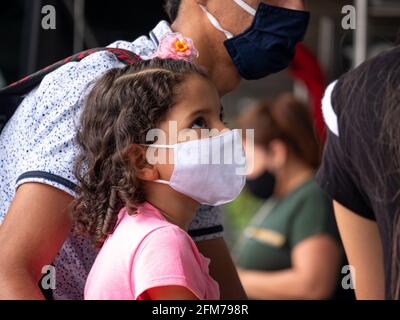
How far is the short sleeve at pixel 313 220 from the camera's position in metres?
4.66

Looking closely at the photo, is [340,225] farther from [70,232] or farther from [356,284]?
[70,232]

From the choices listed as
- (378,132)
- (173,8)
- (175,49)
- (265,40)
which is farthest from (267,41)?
(378,132)

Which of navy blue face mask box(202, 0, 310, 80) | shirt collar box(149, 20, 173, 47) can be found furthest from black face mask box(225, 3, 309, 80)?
shirt collar box(149, 20, 173, 47)

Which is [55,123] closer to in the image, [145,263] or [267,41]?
[145,263]

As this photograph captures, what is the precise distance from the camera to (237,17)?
98.9 inches

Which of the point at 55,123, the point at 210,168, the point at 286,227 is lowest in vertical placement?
the point at 286,227

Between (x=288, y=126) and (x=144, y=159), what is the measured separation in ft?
10.4

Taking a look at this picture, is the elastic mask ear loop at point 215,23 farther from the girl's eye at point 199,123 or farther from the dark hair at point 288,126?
the dark hair at point 288,126

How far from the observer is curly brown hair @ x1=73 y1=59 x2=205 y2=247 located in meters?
1.93

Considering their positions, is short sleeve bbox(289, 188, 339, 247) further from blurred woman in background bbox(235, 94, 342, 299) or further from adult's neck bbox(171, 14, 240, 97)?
adult's neck bbox(171, 14, 240, 97)

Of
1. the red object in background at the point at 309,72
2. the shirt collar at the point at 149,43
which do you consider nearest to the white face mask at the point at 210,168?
the shirt collar at the point at 149,43

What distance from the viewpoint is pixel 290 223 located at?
4.75 m

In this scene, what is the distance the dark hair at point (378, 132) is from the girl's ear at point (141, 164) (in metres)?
0.43

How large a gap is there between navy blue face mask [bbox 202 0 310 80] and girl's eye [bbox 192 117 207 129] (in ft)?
1.70
